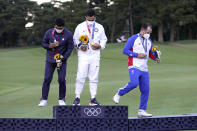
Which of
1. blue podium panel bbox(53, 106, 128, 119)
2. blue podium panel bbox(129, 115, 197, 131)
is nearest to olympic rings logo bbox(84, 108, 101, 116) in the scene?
blue podium panel bbox(53, 106, 128, 119)

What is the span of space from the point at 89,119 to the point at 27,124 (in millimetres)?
1130

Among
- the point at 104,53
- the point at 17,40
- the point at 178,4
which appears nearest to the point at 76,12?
the point at 104,53

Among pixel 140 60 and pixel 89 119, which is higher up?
pixel 140 60

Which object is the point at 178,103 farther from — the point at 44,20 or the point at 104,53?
the point at 44,20

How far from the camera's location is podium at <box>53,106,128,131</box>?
6812 mm

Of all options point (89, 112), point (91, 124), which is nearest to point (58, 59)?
point (89, 112)

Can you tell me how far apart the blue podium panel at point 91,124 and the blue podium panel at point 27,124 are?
6.4 inches

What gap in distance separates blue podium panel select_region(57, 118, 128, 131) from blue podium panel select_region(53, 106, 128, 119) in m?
0.07

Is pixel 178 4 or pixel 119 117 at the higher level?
pixel 178 4

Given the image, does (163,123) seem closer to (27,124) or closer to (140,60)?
(140,60)

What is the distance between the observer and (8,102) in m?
11.1

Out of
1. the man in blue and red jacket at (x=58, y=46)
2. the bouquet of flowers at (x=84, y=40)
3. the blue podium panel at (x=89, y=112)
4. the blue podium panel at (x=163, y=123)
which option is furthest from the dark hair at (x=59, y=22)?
the blue podium panel at (x=163, y=123)

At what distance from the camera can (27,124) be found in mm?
6836

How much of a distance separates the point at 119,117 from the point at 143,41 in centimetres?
196
